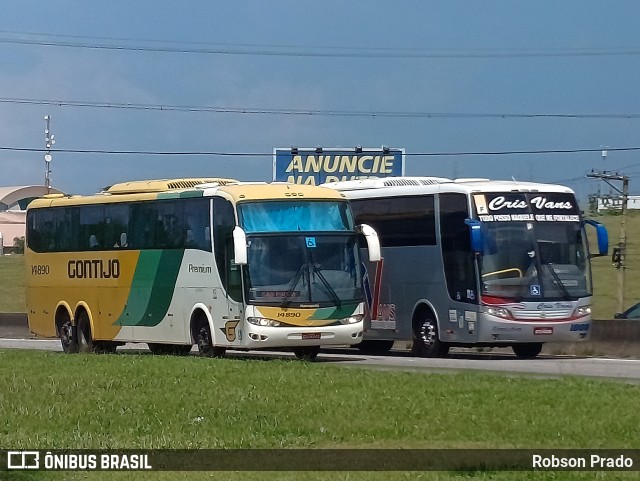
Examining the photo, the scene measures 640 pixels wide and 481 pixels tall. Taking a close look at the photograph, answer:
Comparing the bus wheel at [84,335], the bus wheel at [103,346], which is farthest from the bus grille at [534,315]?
the bus wheel at [84,335]

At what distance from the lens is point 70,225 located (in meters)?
31.1

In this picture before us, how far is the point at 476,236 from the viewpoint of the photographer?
85.5ft

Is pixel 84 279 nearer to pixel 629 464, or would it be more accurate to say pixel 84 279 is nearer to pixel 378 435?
pixel 378 435

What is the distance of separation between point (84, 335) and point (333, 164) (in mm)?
43785

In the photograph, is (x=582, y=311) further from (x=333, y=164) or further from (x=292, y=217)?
(x=333, y=164)

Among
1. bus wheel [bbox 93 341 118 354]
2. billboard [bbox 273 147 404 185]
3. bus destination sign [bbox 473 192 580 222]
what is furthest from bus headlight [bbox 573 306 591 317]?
billboard [bbox 273 147 404 185]

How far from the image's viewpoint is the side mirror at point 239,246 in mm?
24297

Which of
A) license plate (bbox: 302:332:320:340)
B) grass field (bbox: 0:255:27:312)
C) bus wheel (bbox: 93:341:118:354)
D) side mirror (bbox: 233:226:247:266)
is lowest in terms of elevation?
grass field (bbox: 0:255:27:312)

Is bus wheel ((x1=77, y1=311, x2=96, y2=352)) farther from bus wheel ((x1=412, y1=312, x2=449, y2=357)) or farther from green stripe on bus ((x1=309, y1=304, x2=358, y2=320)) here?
green stripe on bus ((x1=309, y1=304, x2=358, y2=320))

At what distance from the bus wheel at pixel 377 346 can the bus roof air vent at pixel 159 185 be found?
568 centimetres

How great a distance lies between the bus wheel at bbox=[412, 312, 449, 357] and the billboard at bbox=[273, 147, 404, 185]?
4399cm

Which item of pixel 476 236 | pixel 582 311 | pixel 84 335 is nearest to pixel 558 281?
pixel 582 311

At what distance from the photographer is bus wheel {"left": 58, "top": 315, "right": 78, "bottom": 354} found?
1212 inches

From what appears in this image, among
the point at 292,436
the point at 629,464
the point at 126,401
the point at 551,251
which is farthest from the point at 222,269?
the point at 629,464
